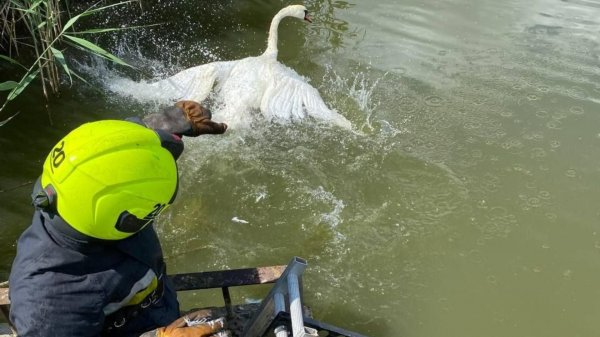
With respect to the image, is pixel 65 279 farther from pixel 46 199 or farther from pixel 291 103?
pixel 291 103

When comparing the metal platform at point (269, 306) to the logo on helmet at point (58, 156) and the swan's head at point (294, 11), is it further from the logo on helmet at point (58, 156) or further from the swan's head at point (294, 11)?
the swan's head at point (294, 11)

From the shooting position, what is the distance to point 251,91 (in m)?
4.03

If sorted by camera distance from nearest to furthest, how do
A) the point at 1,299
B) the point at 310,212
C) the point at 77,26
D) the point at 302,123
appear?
the point at 1,299
the point at 310,212
the point at 302,123
the point at 77,26

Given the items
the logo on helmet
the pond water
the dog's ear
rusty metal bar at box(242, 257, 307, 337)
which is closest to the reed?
the pond water

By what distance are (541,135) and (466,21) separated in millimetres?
2229

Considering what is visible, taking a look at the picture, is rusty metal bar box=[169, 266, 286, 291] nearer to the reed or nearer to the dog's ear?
the dog's ear

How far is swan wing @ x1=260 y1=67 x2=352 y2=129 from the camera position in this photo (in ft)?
13.1

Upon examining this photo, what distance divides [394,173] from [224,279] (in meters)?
1.83

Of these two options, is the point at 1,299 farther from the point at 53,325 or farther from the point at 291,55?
the point at 291,55

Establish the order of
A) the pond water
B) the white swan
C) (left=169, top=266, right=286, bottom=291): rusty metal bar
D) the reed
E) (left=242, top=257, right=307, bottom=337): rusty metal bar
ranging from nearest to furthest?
(left=242, top=257, right=307, bottom=337): rusty metal bar < (left=169, top=266, right=286, bottom=291): rusty metal bar < the pond water < the reed < the white swan

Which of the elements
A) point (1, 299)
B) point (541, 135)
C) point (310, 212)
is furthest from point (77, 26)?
point (541, 135)

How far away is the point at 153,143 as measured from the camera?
149cm

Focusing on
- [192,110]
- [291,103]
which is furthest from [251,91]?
[192,110]

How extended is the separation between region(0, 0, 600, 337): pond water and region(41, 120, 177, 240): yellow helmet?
52.6 inches
